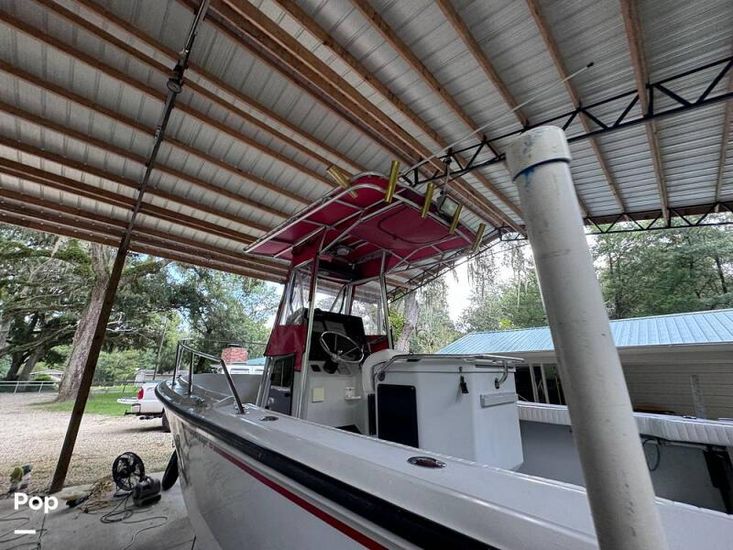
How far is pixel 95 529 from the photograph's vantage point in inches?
105

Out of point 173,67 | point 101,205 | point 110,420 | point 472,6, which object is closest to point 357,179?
point 472,6

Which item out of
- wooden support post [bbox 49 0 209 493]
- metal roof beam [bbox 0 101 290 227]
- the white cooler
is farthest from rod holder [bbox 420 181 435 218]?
metal roof beam [bbox 0 101 290 227]

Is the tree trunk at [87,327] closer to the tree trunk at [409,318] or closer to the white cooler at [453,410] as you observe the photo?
the tree trunk at [409,318]

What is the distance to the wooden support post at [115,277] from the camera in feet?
8.77

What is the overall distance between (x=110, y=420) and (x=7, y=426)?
1917mm

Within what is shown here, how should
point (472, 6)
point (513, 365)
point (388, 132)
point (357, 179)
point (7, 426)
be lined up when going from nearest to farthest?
point (357, 179) < point (513, 365) < point (472, 6) < point (388, 132) < point (7, 426)

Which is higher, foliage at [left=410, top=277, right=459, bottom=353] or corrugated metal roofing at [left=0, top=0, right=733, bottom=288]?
corrugated metal roofing at [left=0, top=0, right=733, bottom=288]

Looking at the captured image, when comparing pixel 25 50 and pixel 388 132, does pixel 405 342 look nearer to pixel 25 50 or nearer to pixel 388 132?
pixel 388 132

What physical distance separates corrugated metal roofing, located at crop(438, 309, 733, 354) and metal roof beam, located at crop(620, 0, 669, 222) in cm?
231

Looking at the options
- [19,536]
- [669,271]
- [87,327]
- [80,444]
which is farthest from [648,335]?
[87,327]

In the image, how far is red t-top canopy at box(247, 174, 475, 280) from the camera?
6.41 feet

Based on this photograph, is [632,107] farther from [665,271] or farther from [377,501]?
[665,271]

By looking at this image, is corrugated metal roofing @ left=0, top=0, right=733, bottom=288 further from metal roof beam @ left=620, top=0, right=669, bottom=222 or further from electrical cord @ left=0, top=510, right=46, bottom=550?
electrical cord @ left=0, top=510, right=46, bottom=550

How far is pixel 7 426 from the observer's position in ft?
24.4
